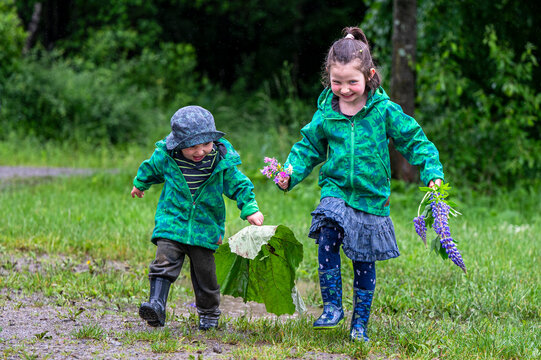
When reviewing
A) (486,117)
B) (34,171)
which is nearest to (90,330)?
(34,171)

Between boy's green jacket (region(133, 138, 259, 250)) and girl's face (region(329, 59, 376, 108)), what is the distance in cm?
75

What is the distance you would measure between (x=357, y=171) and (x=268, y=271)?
0.87m

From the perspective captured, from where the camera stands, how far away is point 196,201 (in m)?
4.00

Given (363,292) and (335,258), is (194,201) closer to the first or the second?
(335,258)

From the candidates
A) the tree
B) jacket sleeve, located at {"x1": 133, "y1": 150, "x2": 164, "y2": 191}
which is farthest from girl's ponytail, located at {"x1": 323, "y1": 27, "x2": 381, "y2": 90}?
the tree

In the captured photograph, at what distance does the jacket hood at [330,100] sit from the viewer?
12.6ft

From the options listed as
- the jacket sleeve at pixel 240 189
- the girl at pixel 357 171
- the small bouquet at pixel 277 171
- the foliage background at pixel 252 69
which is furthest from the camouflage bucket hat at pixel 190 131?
the foliage background at pixel 252 69

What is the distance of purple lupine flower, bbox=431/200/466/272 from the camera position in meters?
3.48

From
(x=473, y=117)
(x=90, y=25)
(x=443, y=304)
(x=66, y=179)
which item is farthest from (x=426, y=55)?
(x=90, y=25)

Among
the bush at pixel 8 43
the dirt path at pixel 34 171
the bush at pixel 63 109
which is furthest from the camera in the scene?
the bush at pixel 8 43

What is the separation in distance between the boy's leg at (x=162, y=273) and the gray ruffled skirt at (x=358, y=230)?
84cm

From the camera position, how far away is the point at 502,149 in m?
11.1

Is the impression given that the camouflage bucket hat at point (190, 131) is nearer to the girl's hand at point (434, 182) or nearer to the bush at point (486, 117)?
the girl's hand at point (434, 182)

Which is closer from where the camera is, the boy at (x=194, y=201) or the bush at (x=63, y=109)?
the boy at (x=194, y=201)
